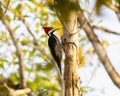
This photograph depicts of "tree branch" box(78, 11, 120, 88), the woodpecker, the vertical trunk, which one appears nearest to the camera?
the vertical trunk

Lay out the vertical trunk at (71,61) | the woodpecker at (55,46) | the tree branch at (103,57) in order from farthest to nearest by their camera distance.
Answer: the tree branch at (103,57)
the woodpecker at (55,46)
the vertical trunk at (71,61)

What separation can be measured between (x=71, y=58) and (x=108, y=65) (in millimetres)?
2147

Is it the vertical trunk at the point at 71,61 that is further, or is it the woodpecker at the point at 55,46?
the woodpecker at the point at 55,46

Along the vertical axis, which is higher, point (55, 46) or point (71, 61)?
point (55, 46)

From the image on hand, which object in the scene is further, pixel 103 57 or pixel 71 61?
pixel 103 57

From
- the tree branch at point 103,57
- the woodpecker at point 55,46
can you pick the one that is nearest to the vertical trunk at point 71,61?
the woodpecker at point 55,46

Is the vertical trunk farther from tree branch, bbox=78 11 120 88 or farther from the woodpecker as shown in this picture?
tree branch, bbox=78 11 120 88

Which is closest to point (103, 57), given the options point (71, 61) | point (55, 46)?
point (55, 46)

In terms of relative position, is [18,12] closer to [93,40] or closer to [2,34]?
[2,34]

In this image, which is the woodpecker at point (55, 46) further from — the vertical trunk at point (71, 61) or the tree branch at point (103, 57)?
the tree branch at point (103, 57)

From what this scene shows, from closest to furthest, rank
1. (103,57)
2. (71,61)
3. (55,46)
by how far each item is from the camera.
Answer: (71,61) < (55,46) < (103,57)

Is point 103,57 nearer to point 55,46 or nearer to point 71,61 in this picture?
point 55,46

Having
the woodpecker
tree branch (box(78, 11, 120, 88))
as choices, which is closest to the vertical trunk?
the woodpecker

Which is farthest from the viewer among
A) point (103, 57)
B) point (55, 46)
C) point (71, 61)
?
point (103, 57)
